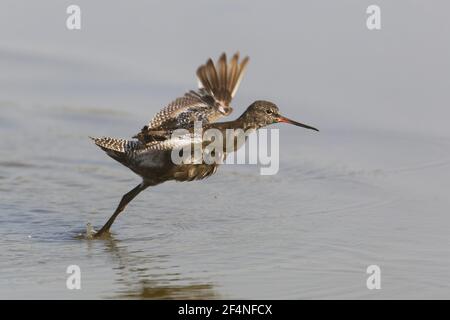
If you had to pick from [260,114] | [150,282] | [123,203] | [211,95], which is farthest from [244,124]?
[150,282]

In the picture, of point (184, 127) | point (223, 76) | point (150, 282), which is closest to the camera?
point (150, 282)

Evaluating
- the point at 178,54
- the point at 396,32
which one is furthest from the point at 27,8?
the point at 396,32

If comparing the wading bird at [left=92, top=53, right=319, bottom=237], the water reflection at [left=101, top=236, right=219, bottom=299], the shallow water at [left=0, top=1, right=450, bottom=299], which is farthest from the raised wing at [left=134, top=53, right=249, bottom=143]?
the water reflection at [left=101, top=236, right=219, bottom=299]

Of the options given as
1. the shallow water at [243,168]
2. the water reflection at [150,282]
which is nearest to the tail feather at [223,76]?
the shallow water at [243,168]

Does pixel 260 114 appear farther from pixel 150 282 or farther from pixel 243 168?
pixel 150 282

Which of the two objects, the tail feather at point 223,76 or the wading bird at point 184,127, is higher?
the tail feather at point 223,76

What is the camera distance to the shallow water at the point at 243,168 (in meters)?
7.85

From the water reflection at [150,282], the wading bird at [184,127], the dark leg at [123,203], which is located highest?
the wading bird at [184,127]

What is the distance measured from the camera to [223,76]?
9.74m

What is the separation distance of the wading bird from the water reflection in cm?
97

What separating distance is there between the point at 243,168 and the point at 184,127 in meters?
2.02

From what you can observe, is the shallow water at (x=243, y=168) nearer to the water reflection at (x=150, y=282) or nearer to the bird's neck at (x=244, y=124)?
the water reflection at (x=150, y=282)

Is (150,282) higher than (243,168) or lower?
lower
